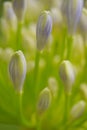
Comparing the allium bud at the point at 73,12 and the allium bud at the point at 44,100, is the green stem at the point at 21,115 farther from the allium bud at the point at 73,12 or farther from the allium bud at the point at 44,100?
the allium bud at the point at 73,12

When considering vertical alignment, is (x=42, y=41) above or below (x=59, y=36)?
below

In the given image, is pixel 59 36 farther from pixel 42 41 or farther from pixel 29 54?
pixel 42 41

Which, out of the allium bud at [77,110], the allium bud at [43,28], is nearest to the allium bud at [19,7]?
the allium bud at [43,28]

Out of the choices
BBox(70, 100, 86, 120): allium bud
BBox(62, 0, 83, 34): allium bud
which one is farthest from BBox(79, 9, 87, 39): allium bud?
BBox(70, 100, 86, 120): allium bud

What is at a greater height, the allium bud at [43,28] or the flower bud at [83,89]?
the allium bud at [43,28]

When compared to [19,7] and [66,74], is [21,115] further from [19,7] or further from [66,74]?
[19,7]

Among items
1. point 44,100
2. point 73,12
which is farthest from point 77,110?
point 73,12

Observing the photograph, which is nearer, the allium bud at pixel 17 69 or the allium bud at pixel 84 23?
the allium bud at pixel 17 69

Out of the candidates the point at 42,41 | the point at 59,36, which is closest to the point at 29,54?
the point at 59,36
